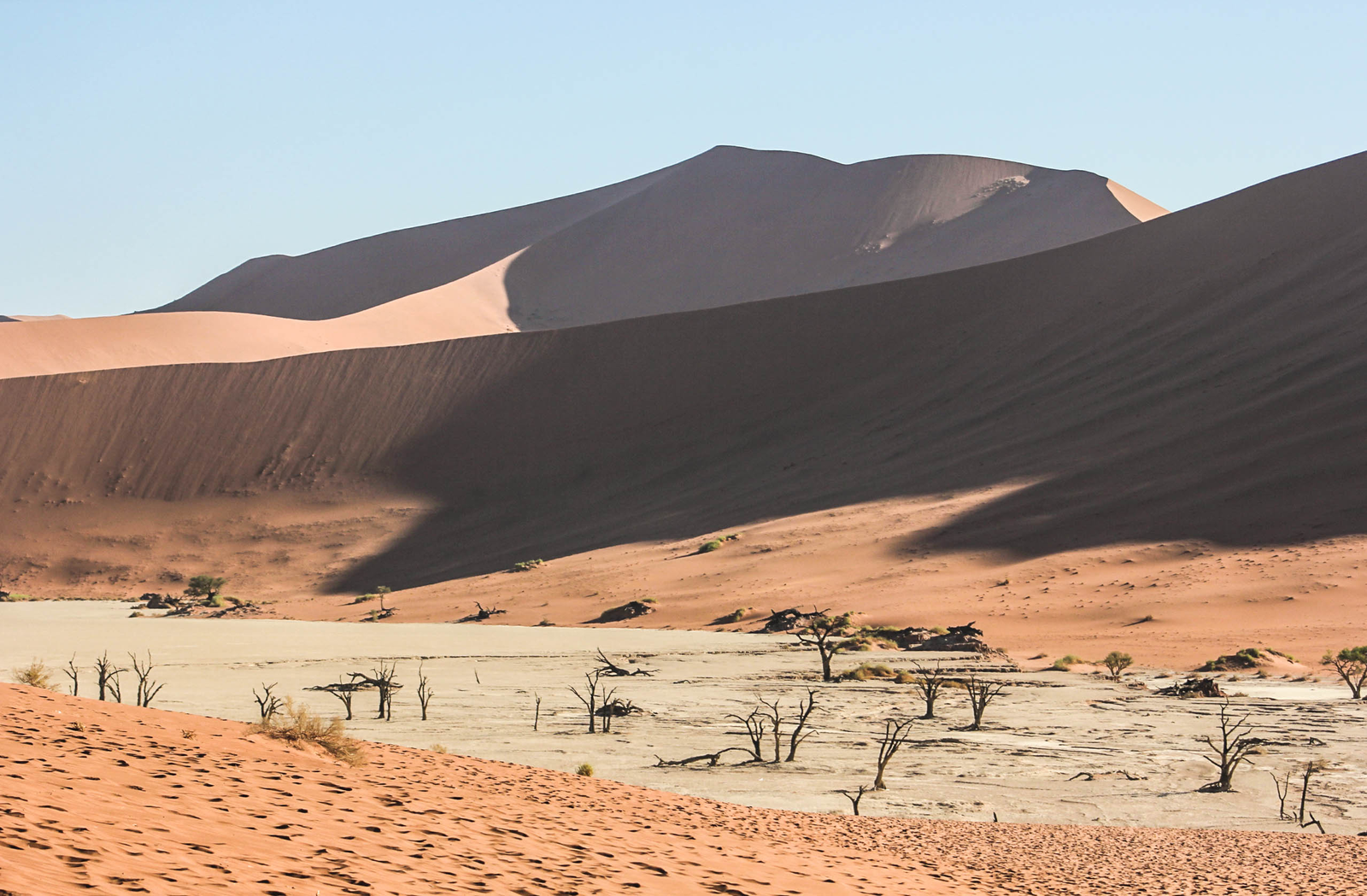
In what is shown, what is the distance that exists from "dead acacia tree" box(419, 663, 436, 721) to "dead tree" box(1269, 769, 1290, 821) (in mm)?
7440

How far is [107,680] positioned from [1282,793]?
11.7 m

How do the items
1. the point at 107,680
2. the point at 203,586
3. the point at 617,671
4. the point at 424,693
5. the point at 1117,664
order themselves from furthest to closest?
1. the point at 203,586
2. the point at 1117,664
3. the point at 617,671
4. the point at 424,693
5. the point at 107,680

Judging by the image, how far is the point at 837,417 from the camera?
41875 millimetres

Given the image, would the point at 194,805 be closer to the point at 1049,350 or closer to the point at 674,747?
the point at 674,747

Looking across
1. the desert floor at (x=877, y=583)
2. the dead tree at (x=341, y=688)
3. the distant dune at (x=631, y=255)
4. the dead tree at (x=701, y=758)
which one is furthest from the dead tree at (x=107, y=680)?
the distant dune at (x=631, y=255)

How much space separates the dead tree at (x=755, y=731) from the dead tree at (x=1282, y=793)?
12.4 feet

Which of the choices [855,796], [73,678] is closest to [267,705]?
[73,678]

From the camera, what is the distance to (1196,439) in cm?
3080

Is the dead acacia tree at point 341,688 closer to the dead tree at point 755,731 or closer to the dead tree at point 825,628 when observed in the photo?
the dead tree at point 755,731

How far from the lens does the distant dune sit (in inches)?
2933

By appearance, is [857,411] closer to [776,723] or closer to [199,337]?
[776,723]

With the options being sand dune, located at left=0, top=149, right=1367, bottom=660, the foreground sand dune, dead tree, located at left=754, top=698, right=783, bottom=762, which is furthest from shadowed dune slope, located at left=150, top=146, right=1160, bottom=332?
the foreground sand dune

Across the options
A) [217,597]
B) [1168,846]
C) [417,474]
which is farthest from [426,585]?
[1168,846]

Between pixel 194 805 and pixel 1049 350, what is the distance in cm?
3719
